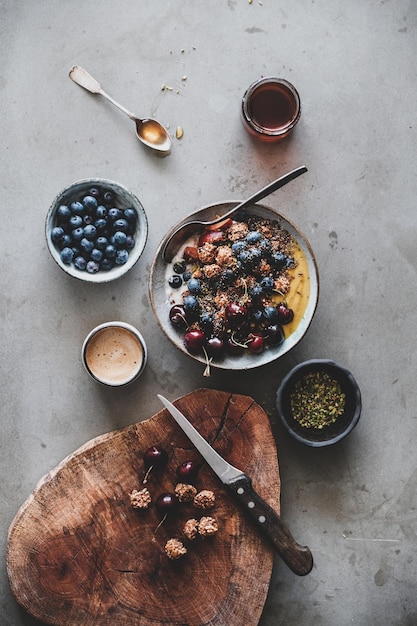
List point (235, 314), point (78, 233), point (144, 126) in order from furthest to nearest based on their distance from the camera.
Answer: point (144, 126), point (78, 233), point (235, 314)

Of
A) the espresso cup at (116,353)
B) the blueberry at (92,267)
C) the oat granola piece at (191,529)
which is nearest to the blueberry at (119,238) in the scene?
the blueberry at (92,267)

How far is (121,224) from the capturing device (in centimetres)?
255

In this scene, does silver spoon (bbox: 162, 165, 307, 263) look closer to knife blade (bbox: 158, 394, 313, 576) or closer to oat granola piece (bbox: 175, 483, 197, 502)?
knife blade (bbox: 158, 394, 313, 576)

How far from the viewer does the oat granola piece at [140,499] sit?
2.49 meters

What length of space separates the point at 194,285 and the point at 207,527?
95 centimetres

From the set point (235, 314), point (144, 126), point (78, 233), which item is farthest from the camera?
point (144, 126)

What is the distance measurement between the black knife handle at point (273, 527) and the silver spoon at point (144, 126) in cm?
142

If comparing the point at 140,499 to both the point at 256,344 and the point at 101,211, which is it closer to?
the point at 256,344

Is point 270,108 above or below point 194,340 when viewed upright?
above

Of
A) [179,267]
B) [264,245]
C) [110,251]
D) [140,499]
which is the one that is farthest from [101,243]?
[140,499]

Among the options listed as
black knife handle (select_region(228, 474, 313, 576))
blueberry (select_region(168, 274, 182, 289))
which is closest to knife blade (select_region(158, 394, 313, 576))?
black knife handle (select_region(228, 474, 313, 576))

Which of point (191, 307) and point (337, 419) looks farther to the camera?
point (337, 419)

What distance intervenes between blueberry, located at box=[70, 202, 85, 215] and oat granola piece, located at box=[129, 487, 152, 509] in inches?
44.7

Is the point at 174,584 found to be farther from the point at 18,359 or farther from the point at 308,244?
the point at 308,244
